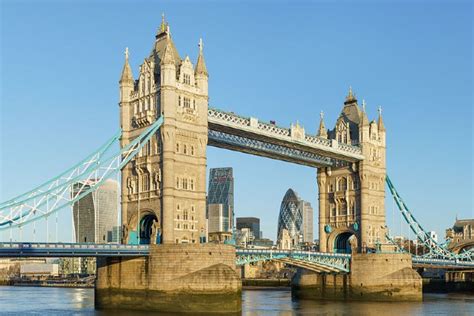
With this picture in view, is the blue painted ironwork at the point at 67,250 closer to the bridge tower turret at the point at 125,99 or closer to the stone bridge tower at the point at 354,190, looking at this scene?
the bridge tower turret at the point at 125,99

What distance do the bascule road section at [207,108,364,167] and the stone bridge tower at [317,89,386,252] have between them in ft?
7.34

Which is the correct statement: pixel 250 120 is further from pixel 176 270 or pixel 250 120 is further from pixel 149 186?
pixel 176 270

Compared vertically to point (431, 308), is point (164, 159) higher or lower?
higher

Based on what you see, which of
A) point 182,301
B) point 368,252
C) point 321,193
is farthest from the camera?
point 321,193

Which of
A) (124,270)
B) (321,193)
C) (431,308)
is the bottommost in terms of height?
(431,308)

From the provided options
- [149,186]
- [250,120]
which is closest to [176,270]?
[149,186]

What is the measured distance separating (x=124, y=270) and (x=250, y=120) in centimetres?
2256

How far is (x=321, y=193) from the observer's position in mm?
103375

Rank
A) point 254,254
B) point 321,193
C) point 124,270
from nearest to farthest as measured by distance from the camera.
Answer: point 124,270 → point 254,254 → point 321,193

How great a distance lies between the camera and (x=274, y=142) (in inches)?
3425

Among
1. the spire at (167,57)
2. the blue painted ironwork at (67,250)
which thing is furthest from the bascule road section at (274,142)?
the blue painted ironwork at (67,250)

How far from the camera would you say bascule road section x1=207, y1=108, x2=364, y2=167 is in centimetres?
8012

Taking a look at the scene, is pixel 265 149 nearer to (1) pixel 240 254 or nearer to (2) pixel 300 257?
(2) pixel 300 257

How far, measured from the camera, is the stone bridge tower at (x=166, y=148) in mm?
71938
